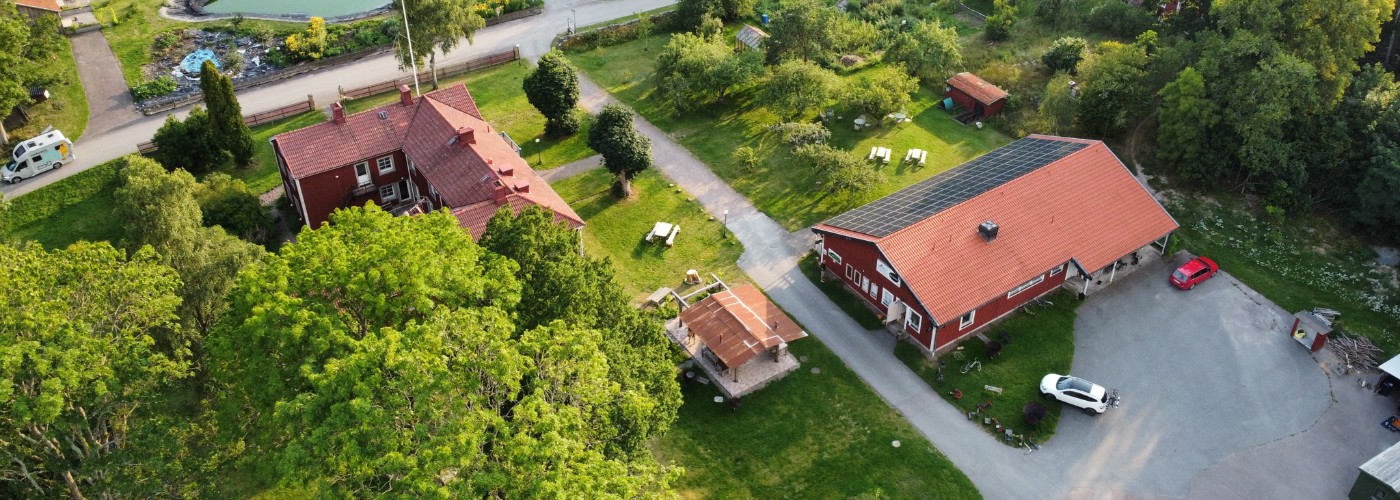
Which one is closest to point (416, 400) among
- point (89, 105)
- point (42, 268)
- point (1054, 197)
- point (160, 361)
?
point (160, 361)

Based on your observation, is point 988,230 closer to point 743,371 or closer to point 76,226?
point 743,371

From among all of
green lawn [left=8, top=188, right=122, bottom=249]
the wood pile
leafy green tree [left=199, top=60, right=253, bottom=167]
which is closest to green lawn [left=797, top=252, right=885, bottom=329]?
the wood pile

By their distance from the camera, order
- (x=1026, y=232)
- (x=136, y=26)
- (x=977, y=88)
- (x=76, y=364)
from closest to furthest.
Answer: (x=76, y=364), (x=1026, y=232), (x=977, y=88), (x=136, y=26)

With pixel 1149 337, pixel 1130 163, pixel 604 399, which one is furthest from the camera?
pixel 1130 163

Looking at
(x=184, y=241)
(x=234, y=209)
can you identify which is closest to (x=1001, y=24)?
(x=234, y=209)

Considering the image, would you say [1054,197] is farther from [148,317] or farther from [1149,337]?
[148,317]

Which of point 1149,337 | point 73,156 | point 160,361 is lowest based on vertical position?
point 1149,337

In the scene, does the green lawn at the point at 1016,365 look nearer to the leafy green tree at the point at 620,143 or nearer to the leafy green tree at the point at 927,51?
the leafy green tree at the point at 620,143

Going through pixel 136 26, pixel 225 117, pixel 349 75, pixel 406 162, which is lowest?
pixel 406 162
